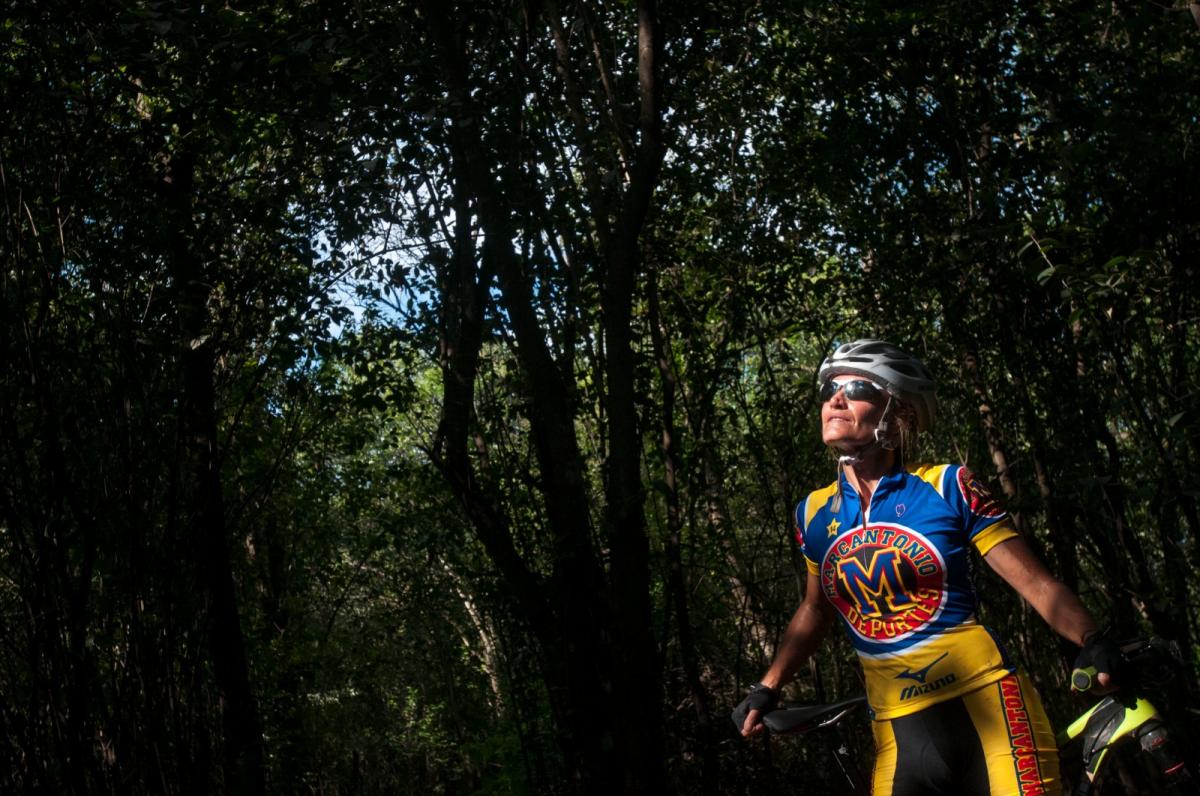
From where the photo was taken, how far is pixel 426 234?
610 cm

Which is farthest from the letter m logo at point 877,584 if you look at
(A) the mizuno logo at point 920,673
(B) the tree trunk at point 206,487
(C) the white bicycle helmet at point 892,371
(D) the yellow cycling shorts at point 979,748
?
(B) the tree trunk at point 206,487

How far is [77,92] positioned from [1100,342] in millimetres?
4999

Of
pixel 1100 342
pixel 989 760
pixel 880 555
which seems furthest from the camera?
pixel 1100 342

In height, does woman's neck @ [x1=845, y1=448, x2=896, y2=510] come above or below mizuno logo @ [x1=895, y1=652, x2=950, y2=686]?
above

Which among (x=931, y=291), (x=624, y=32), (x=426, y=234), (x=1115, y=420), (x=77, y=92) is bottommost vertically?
(x=1115, y=420)

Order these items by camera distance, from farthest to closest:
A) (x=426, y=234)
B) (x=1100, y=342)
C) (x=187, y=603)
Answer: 1. (x=426, y=234)
2. (x=1100, y=342)
3. (x=187, y=603)

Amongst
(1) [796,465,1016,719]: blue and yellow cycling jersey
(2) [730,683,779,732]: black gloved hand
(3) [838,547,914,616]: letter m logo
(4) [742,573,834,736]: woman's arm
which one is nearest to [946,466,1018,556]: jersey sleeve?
(1) [796,465,1016,719]: blue and yellow cycling jersey

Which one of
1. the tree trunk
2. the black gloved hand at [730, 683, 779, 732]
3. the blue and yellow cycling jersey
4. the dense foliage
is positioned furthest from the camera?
the tree trunk

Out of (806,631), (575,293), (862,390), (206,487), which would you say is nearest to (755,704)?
(806,631)

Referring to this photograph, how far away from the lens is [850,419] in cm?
292

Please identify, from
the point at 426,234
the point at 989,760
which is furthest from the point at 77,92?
the point at 989,760

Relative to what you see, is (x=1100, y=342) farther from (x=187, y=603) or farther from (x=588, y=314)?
(x=187, y=603)

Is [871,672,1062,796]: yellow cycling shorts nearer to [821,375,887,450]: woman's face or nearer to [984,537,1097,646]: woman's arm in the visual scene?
[984,537,1097,646]: woman's arm

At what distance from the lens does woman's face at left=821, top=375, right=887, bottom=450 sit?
2.90m
